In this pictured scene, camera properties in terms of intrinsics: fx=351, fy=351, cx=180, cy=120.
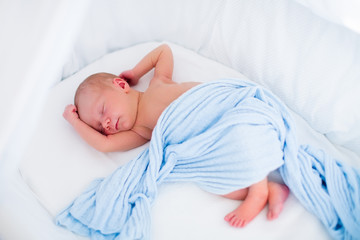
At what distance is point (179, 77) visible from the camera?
153cm

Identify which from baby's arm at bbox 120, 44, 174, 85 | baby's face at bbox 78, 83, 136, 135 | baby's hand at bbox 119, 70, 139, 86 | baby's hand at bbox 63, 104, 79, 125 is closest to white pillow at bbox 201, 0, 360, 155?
baby's arm at bbox 120, 44, 174, 85

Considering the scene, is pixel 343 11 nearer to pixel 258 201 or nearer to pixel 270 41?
pixel 270 41

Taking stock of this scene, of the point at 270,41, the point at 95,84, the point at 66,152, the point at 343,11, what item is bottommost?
the point at 66,152

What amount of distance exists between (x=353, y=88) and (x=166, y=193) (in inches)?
27.8

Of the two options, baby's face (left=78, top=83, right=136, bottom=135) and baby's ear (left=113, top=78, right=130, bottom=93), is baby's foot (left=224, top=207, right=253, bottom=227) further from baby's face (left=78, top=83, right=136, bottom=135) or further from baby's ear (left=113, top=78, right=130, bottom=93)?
baby's ear (left=113, top=78, right=130, bottom=93)

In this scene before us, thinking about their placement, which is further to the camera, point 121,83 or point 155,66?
point 155,66

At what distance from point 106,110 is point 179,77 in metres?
0.40

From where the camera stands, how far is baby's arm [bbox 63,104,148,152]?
4.11 ft

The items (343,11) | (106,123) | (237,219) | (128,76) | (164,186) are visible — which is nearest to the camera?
(343,11)

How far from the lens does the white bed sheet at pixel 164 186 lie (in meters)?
1.05

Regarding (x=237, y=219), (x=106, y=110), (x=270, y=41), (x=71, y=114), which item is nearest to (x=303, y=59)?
(x=270, y=41)

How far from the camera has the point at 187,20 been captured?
5.25 ft

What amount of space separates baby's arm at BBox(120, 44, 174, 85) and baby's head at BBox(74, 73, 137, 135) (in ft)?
0.51

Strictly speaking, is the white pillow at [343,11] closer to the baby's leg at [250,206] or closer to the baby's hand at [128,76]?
the baby's leg at [250,206]
